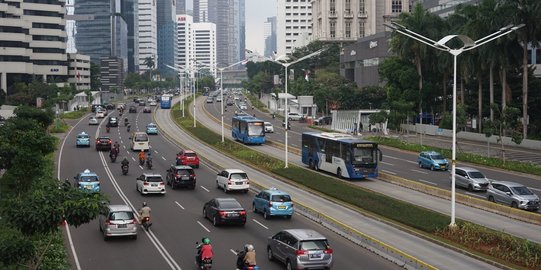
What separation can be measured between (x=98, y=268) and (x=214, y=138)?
54317 millimetres

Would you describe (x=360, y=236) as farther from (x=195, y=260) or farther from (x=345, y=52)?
(x=345, y=52)

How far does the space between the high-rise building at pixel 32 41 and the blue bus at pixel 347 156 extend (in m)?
107

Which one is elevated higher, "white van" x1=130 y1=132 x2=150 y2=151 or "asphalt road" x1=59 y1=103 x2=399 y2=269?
"white van" x1=130 y1=132 x2=150 y2=151

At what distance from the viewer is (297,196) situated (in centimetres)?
4150

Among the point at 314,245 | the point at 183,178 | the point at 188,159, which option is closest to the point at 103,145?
the point at 188,159

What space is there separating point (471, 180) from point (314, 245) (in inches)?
951

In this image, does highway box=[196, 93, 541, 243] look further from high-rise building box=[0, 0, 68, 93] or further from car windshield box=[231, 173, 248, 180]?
high-rise building box=[0, 0, 68, 93]

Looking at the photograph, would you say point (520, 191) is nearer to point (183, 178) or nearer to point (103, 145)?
point (183, 178)

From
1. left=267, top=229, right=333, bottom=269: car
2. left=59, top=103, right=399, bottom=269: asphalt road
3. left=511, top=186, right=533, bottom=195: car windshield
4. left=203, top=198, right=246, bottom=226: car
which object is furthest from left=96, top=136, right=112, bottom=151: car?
left=267, top=229, right=333, bottom=269: car

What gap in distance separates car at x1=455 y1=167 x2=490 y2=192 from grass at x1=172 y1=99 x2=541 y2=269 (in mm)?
8151

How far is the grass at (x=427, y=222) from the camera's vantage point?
982 inches

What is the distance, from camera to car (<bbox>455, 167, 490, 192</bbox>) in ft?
146

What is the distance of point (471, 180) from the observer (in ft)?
147

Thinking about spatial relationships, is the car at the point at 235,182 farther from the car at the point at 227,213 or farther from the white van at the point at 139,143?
the white van at the point at 139,143
